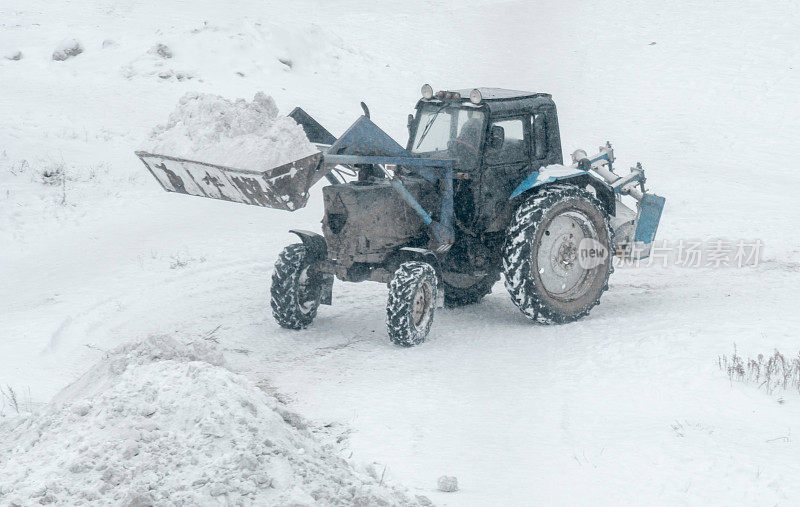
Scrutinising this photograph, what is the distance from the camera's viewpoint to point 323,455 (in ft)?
18.1

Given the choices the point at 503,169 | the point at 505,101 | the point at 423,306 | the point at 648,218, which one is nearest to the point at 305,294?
the point at 423,306

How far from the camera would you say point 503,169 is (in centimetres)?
924

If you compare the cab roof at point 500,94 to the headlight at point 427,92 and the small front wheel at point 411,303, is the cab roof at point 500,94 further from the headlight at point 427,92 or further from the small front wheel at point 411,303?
the small front wheel at point 411,303

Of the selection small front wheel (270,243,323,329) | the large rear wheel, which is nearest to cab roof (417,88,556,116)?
the large rear wheel

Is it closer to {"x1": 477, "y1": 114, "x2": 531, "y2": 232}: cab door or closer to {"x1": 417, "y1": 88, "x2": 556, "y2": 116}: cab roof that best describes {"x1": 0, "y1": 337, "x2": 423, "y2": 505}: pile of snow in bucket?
{"x1": 477, "y1": 114, "x2": 531, "y2": 232}: cab door

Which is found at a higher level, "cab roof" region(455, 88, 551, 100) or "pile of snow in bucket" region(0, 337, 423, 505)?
"cab roof" region(455, 88, 551, 100)

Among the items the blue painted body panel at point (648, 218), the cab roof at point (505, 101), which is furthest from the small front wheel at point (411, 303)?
the blue painted body panel at point (648, 218)

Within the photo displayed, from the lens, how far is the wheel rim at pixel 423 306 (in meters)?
8.53

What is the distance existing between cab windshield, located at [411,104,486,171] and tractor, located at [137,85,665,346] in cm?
1

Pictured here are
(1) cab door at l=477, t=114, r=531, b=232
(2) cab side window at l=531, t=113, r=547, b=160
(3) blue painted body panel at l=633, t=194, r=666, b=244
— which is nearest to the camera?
(1) cab door at l=477, t=114, r=531, b=232

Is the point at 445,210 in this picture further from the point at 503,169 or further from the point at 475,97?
the point at 475,97

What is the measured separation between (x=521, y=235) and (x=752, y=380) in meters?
2.65

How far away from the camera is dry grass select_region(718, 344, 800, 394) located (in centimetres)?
702

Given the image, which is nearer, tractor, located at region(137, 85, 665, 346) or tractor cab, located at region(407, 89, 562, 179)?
tractor, located at region(137, 85, 665, 346)
